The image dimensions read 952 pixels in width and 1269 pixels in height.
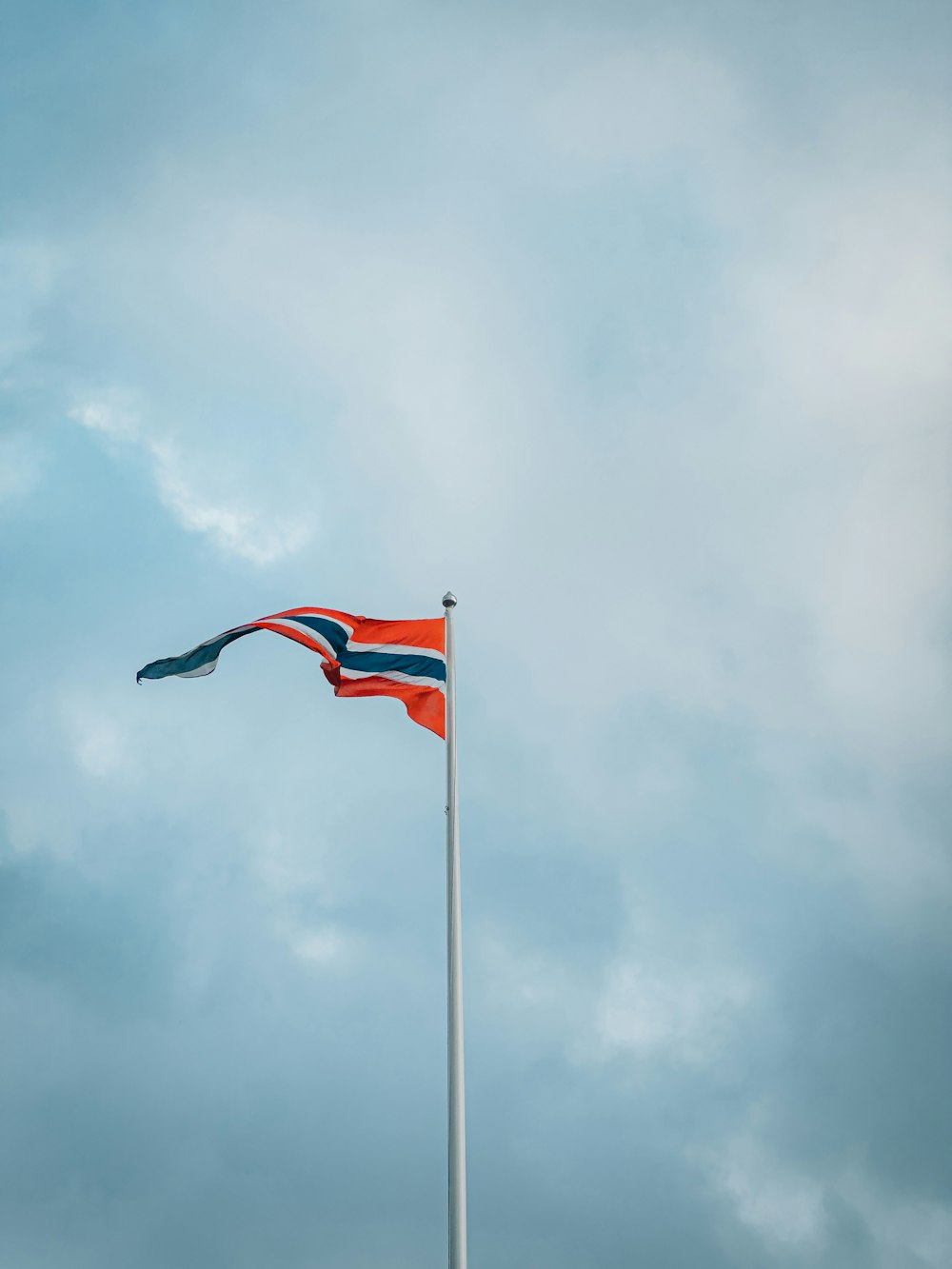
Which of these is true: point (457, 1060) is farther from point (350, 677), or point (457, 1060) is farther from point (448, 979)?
point (350, 677)

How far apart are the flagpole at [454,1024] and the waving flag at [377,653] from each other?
1585 mm

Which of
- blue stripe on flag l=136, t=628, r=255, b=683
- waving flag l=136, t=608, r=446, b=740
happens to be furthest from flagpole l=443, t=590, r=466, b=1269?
blue stripe on flag l=136, t=628, r=255, b=683

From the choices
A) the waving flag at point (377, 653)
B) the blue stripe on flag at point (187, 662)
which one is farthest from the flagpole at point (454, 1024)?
the blue stripe on flag at point (187, 662)

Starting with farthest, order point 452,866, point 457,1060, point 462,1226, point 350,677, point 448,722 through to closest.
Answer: point 350,677
point 448,722
point 452,866
point 457,1060
point 462,1226

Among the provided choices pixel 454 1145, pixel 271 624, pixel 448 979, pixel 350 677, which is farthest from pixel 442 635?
pixel 454 1145

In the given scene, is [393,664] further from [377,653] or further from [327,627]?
[327,627]

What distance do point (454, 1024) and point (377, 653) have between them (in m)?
8.68

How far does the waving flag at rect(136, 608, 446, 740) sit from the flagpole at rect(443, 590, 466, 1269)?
1.58 m

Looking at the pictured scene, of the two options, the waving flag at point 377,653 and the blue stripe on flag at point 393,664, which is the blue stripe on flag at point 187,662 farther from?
the blue stripe on flag at point 393,664

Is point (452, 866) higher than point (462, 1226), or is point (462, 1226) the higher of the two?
point (452, 866)

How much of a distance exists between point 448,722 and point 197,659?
23.4 feet

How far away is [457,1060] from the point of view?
64.3 feet

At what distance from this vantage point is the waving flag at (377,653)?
81.0ft

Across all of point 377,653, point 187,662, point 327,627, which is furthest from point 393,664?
point 187,662
